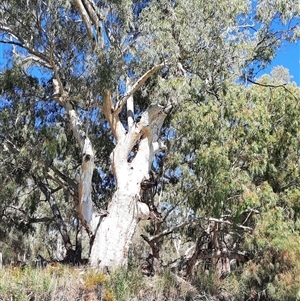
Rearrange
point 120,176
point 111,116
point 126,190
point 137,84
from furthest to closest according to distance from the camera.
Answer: point 111,116 < point 137,84 < point 120,176 < point 126,190

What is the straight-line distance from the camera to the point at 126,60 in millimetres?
12133

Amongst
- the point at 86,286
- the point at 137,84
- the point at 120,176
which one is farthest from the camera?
the point at 137,84

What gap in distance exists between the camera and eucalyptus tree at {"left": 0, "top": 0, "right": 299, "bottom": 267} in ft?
37.8

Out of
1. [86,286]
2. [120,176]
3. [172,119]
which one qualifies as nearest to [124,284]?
[86,286]

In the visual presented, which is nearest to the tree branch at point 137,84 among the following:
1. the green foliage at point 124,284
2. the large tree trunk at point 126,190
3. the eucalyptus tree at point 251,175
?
the large tree trunk at point 126,190

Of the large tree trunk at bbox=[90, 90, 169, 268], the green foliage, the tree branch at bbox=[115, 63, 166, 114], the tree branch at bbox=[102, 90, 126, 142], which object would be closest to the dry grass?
the green foliage

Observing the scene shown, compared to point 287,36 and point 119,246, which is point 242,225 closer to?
point 119,246

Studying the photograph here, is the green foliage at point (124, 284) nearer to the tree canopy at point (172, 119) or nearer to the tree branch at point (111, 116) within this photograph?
the tree canopy at point (172, 119)

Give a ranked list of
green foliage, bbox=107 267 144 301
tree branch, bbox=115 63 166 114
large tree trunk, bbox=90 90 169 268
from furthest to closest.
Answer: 1. tree branch, bbox=115 63 166 114
2. large tree trunk, bbox=90 90 169 268
3. green foliage, bbox=107 267 144 301

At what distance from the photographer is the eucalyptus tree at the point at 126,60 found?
1153 centimetres

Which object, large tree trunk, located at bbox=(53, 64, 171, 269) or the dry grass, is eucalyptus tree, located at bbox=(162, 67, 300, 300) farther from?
the dry grass

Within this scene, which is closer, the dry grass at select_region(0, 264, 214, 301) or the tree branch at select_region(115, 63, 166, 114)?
the dry grass at select_region(0, 264, 214, 301)

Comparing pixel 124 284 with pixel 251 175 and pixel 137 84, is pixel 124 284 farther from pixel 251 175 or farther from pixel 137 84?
pixel 137 84

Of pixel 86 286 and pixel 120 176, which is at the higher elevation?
pixel 120 176
